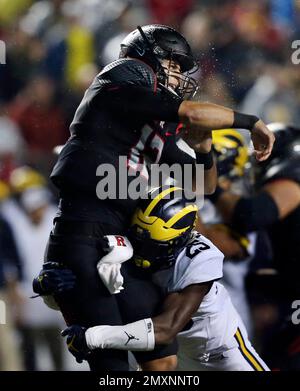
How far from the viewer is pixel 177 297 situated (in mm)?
4035

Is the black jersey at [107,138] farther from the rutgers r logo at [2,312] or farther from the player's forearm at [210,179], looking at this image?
the rutgers r logo at [2,312]

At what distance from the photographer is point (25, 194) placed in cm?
585

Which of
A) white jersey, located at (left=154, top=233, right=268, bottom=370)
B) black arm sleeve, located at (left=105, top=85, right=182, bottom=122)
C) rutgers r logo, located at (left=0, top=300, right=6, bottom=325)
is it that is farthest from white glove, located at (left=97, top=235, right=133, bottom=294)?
rutgers r logo, located at (left=0, top=300, right=6, bottom=325)

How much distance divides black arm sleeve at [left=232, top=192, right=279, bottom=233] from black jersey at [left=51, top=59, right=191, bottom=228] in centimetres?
109

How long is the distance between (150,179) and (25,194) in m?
1.74

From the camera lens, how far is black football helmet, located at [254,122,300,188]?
5.01m

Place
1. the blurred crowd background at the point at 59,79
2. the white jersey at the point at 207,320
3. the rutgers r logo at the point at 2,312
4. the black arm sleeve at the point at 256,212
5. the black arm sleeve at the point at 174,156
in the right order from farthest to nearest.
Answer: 1. the blurred crowd background at the point at 59,79
2. the rutgers r logo at the point at 2,312
3. the black arm sleeve at the point at 256,212
4. the black arm sleeve at the point at 174,156
5. the white jersey at the point at 207,320

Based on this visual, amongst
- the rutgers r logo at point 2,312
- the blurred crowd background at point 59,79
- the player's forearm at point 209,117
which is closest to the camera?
the player's forearm at point 209,117

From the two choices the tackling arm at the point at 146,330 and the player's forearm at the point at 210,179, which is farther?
the player's forearm at the point at 210,179

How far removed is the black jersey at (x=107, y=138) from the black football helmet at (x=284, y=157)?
1132 mm

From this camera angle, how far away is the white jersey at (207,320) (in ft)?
13.3

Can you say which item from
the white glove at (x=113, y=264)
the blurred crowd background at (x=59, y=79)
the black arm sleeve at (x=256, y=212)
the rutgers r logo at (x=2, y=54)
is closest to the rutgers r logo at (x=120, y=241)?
the white glove at (x=113, y=264)

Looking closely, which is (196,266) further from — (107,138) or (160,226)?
(107,138)
